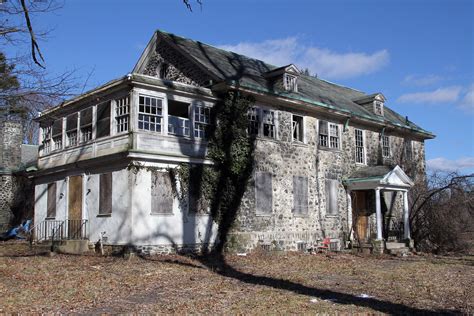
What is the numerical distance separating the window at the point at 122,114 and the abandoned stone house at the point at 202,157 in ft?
0.20

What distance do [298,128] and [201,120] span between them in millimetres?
5337

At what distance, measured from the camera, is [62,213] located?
19.7m

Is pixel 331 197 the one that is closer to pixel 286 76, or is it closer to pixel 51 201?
pixel 286 76

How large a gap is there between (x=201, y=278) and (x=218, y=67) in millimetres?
10136

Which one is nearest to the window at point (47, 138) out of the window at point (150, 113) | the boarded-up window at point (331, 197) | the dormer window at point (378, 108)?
the window at point (150, 113)

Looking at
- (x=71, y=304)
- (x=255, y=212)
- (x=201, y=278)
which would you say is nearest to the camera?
(x=71, y=304)

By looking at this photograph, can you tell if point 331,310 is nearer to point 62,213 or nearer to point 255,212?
point 255,212

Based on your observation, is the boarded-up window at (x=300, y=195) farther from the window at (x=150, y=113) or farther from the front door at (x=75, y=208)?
the front door at (x=75, y=208)

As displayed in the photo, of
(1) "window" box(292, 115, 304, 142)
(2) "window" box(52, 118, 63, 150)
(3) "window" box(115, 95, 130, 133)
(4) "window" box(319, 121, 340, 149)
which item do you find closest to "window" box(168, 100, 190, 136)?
(3) "window" box(115, 95, 130, 133)

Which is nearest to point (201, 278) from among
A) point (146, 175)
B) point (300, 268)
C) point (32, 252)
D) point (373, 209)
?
point (300, 268)

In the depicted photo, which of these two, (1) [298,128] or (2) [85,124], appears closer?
(2) [85,124]

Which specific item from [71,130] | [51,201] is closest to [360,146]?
[71,130]

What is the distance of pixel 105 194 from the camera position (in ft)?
57.6

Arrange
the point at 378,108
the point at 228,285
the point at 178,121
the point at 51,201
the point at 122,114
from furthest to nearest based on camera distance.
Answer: the point at 378,108 → the point at 51,201 → the point at 178,121 → the point at 122,114 → the point at 228,285
